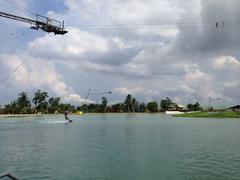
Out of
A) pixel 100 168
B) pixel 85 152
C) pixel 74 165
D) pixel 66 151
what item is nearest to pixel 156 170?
pixel 100 168

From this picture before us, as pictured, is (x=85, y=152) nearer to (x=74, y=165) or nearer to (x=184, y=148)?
(x=74, y=165)

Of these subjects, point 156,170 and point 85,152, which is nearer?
point 156,170

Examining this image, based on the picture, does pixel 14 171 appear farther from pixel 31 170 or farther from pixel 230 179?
pixel 230 179

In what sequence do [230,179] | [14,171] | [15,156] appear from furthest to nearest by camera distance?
1. [15,156]
2. [14,171]
3. [230,179]

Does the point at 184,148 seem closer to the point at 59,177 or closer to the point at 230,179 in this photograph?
the point at 230,179

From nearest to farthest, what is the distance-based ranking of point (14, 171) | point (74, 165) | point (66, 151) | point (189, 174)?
point (189, 174)
point (14, 171)
point (74, 165)
point (66, 151)

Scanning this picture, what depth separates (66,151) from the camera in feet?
152

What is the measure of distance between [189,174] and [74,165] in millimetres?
11310

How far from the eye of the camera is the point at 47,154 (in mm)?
43594

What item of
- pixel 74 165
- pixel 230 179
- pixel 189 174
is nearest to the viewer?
pixel 230 179

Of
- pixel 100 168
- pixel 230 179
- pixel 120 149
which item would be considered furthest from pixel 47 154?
pixel 230 179

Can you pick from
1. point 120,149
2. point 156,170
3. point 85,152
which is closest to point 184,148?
point 120,149

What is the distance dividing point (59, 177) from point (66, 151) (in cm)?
1662

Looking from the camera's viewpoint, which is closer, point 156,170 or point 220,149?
point 156,170
